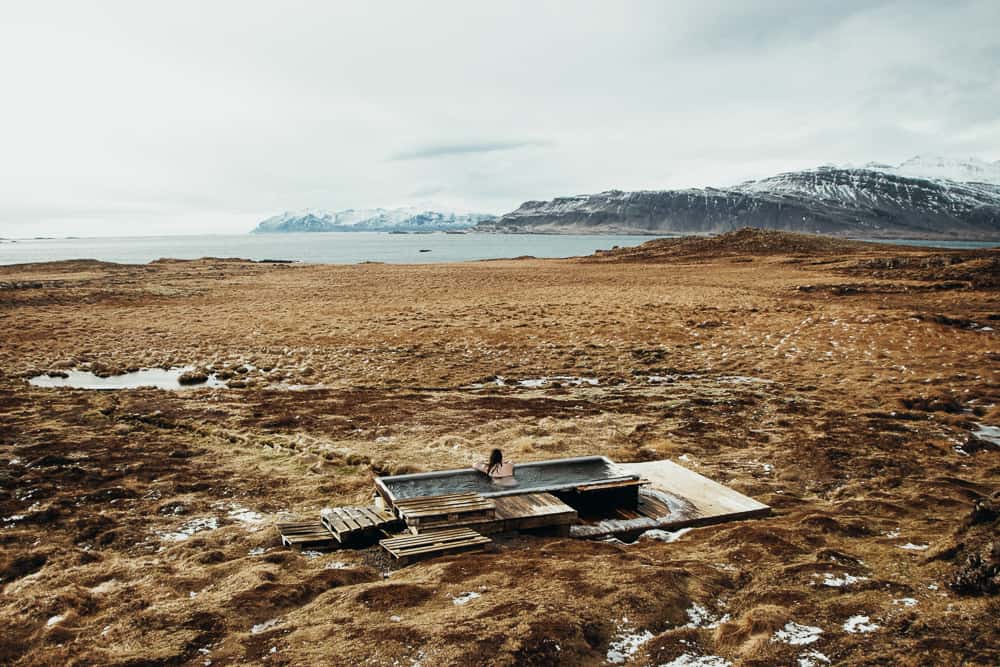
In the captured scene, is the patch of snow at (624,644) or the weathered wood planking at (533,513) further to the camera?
the weathered wood planking at (533,513)

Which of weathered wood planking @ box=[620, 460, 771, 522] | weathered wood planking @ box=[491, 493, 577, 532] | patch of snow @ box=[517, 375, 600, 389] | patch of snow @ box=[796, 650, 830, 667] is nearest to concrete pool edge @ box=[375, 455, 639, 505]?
weathered wood planking @ box=[491, 493, 577, 532]

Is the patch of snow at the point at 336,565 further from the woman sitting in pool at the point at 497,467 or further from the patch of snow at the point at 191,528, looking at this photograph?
the woman sitting in pool at the point at 497,467

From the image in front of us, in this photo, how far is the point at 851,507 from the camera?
12.0m

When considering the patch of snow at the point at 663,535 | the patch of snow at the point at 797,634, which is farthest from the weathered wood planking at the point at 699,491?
the patch of snow at the point at 797,634

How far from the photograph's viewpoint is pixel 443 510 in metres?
10.4

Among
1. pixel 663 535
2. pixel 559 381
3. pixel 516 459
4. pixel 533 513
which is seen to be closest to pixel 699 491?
pixel 663 535

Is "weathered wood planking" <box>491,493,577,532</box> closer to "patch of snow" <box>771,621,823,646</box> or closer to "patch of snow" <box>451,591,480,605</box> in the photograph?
"patch of snow" <box>451,591,480,605</box>

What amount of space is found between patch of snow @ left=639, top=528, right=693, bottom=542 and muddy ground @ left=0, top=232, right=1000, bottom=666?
21 cm

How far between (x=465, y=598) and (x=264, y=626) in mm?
2541

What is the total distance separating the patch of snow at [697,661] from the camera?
675 cm

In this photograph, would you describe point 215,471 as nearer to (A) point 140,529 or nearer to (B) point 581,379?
(A) point 140,529

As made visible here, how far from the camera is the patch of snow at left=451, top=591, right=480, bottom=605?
7949mm

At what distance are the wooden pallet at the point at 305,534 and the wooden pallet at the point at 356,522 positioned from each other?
12 centimetres

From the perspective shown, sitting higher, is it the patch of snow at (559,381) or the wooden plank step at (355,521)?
the patch of snow at (559,381)
